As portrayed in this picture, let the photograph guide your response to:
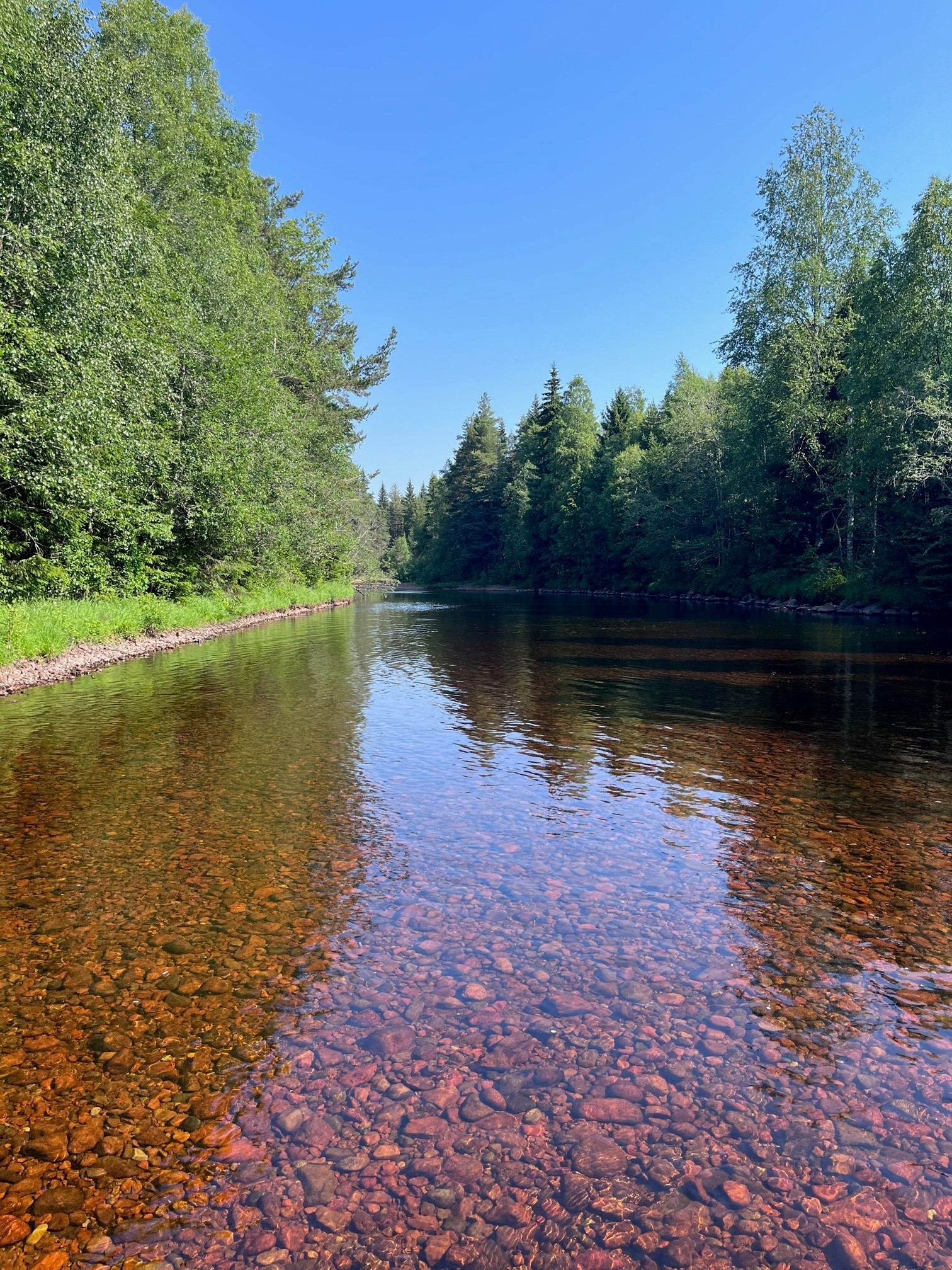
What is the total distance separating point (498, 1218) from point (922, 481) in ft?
122

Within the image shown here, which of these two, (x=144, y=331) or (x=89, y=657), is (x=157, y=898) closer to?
(x=89, y=657)

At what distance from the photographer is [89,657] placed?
20.4m

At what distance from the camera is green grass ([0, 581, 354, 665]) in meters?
17.9

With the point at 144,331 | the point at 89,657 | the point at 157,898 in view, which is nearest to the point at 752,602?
the point at 144,331

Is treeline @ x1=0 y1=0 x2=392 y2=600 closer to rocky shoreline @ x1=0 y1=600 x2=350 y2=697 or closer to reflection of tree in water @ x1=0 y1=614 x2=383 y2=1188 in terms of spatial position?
rocky shoreline @ x1=0 y1=600 x2=350 y2=697

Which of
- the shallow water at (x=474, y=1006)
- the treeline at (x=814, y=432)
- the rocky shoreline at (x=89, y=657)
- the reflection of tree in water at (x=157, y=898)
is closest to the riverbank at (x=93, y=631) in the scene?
the rocky shoreline at (x=89, y=657)

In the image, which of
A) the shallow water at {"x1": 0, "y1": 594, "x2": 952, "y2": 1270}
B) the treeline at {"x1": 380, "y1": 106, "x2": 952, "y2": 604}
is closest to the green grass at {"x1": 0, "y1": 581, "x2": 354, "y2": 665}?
the shallow water at {"x1": 0, "y1": 594, "x2": 952, "y2": 1270}

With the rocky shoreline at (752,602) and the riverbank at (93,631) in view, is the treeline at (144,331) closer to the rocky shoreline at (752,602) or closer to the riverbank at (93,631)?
the riverbank at (93,631)

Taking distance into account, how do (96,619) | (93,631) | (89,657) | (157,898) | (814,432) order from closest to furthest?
1. (157,898)
2. (89,657)
3. (93,631)
4. (96,619)
5. (814,432)

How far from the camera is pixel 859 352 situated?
37.8 meters

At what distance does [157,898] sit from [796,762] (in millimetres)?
9118

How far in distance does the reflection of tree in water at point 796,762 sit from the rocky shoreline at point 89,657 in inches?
359

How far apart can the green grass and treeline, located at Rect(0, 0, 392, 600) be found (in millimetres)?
744

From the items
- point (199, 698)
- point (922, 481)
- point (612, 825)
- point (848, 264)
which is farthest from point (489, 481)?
point (612, 825)
